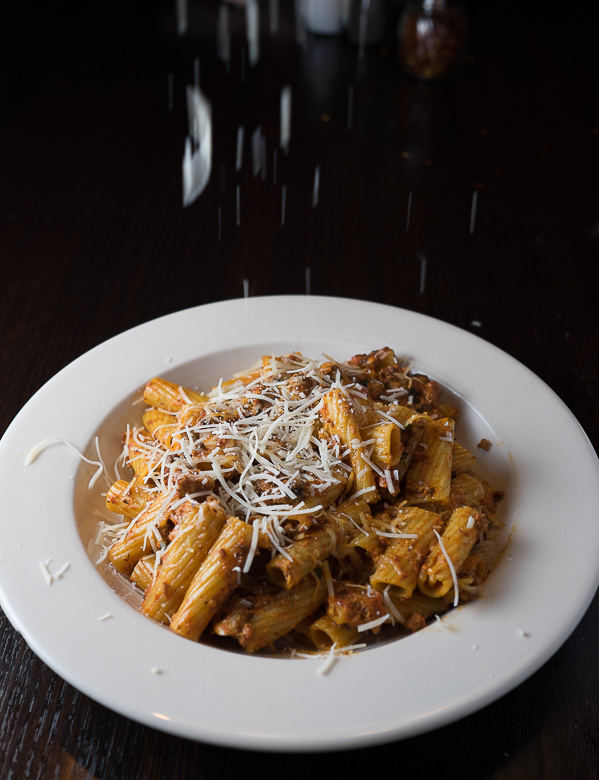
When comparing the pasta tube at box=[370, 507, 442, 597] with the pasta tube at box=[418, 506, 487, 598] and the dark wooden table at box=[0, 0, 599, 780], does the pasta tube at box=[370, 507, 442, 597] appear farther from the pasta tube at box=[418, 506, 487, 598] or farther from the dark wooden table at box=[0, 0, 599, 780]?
the dark wooden table at box=[0, 0, 599, 780]

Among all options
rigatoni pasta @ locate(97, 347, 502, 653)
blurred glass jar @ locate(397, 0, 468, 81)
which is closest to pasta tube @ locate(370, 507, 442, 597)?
rigatoni pasta @ locate(97, 347, 502, 653)

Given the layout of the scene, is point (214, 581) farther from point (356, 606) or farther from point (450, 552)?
point (450, 552)

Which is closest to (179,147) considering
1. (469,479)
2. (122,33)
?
(122,33)

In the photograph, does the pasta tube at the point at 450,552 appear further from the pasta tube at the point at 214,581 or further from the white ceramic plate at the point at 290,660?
the pasta tube at the point at 214,581

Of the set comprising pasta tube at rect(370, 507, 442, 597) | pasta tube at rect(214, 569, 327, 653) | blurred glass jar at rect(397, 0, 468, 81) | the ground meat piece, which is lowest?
pasta tube at rect(214, 569, 327, 653)

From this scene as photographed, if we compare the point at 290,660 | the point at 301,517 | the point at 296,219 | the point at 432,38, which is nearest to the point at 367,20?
the point at 432,38

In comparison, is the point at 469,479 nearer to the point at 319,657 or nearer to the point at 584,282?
the point at 319,657
